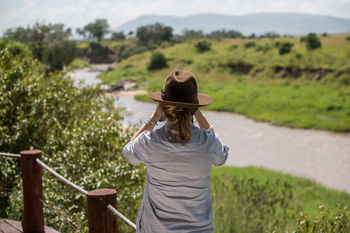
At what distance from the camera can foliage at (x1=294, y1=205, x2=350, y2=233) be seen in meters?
3.90

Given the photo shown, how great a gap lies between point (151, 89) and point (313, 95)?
19.4 metres

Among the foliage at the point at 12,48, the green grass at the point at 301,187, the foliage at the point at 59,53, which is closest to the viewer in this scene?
the foliage at the point at 12,48

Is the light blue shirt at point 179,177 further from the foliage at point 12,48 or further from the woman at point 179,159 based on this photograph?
the foliage at point 12,48

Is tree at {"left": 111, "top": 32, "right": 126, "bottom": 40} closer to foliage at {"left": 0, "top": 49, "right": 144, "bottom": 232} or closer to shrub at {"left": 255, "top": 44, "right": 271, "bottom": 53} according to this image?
shrub at {"left": 255, "top": 44, "right": 271, "bottom": 53}

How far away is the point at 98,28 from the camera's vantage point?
14300 cm

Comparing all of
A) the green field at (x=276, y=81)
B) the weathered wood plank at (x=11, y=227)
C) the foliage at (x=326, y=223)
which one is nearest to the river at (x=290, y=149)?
the green field at (x=276, y=81)

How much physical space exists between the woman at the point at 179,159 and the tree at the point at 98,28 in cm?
14661

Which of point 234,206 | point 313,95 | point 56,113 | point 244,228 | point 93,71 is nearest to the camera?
point 244,228

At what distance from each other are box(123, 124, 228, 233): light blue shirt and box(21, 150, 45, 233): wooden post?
2692mm

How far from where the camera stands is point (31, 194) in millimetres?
4426

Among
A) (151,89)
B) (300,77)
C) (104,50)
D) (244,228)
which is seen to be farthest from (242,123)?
(104,50)

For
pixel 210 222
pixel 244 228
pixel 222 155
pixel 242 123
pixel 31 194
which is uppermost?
pixel 222 155

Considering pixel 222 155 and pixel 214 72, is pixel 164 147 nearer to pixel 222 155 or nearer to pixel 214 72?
pixel 222 155

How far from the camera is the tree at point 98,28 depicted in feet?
471
